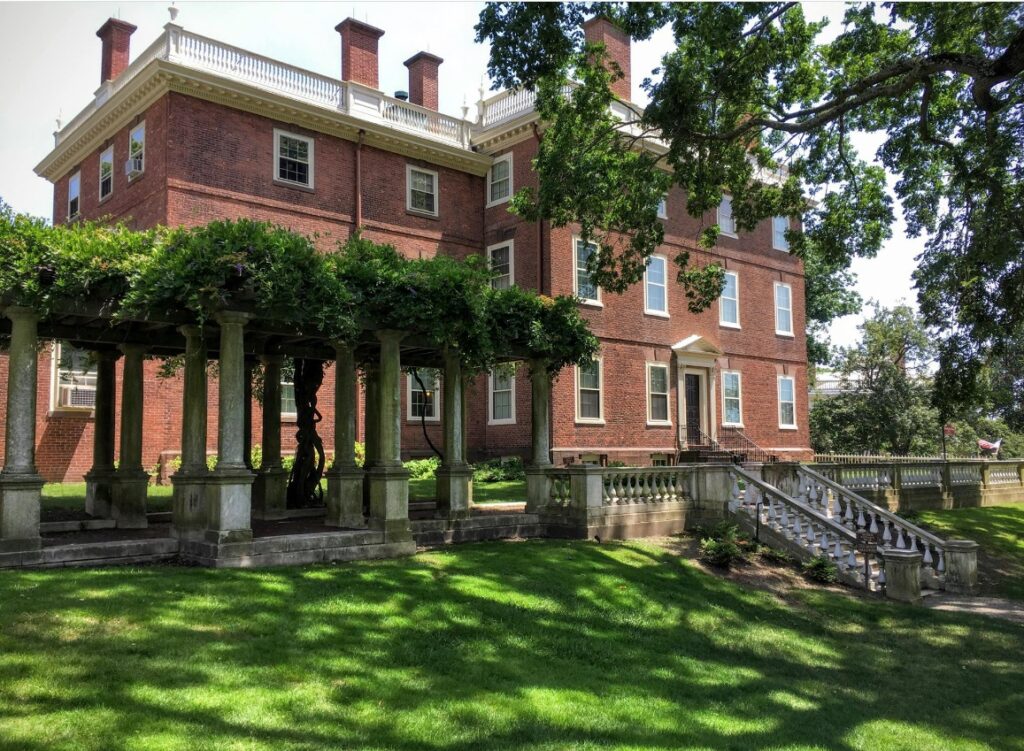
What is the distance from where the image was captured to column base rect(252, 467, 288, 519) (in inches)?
542

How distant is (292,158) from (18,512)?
A: 15.6 metres

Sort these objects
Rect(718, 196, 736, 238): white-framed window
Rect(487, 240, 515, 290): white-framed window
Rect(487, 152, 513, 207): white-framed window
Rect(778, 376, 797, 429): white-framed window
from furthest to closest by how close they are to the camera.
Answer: Rect(778, 376, 797, 429): white-framed window
Rect(718, 196, 736, 238): white-framed window
Rect(487, 152, 513, 207): white-framed window
Rect(487, 240, 515, 290): white-framed window

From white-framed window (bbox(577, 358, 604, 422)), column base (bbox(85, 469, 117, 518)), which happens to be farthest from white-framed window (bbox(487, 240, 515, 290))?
column base (bbox(85, 469, 117, 518))

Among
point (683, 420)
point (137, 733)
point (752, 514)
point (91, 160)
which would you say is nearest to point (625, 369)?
point (683, 420)

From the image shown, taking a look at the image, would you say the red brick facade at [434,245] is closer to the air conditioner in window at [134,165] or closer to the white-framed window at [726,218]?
the air conditioner in window at [134,165]

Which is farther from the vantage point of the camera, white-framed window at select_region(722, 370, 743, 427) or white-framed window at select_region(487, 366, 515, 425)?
white-framed window at select_region(722, 370, 743, 427)

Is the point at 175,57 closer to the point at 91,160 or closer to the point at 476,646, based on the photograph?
the point at 91,160

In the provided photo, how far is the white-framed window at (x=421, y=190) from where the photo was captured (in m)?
24.8

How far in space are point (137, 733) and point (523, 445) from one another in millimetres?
19356

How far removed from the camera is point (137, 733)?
4.97 m

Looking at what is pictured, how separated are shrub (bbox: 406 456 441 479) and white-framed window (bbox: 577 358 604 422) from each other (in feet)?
15.2

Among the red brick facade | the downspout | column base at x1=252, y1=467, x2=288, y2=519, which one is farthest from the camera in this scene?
the downspout

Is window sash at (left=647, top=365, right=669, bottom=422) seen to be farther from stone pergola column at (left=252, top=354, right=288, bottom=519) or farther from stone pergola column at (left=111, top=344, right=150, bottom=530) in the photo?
stone pergola column at (left=111, top=344, right=150, bottom=530)

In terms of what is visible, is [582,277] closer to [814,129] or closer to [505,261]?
[505,261]
